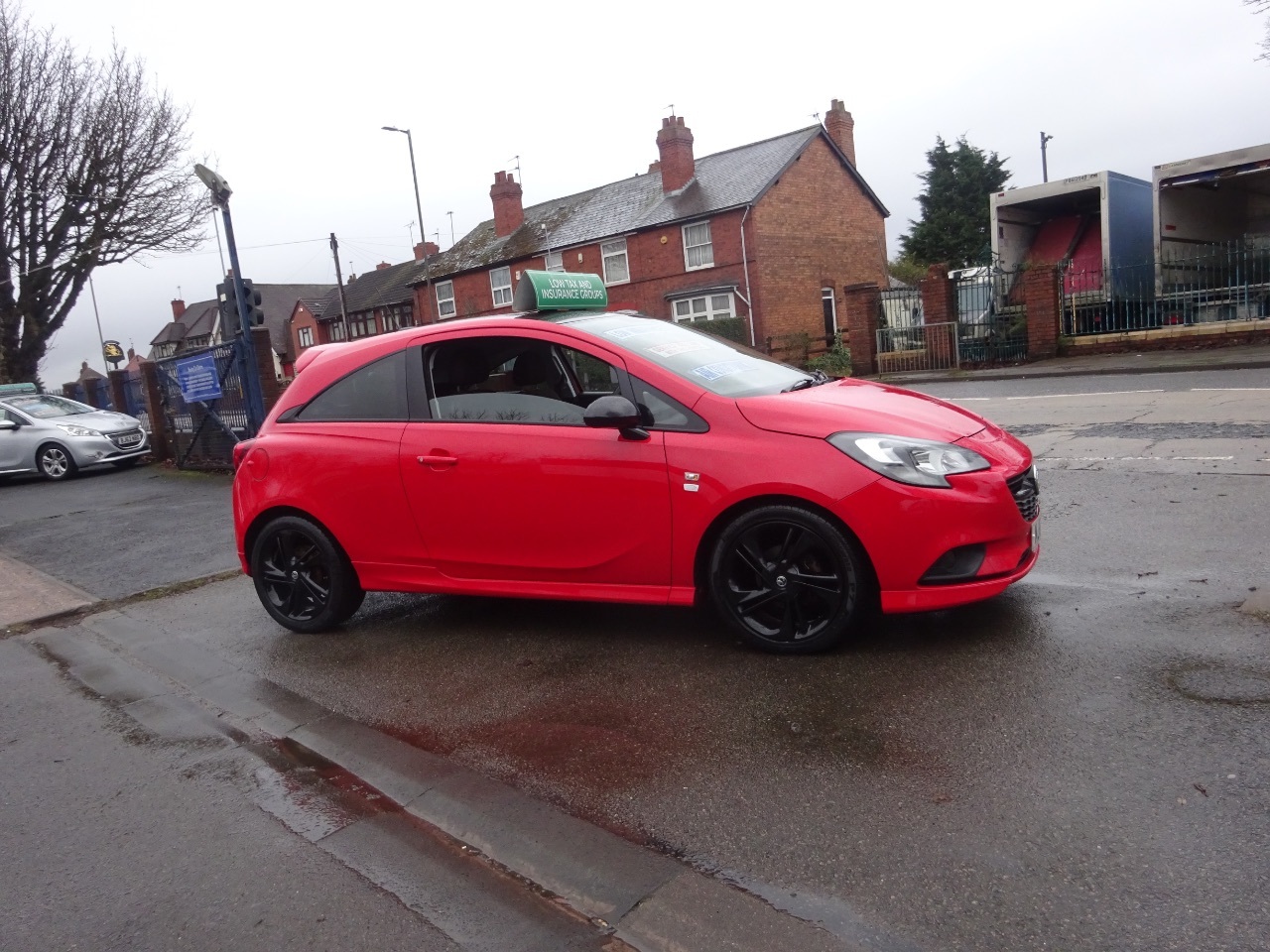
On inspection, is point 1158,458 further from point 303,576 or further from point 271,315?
point 271,315

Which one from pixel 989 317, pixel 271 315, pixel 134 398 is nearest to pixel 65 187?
pixel 134 398

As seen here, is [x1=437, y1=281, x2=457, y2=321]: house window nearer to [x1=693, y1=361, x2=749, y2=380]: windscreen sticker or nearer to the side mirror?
[x1=693, y1=361, x2=749, y2=380]: windscreen sticker

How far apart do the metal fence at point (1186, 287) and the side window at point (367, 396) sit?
16534mm

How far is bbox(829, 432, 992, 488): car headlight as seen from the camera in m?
4.00

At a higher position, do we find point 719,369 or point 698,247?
point 698,247

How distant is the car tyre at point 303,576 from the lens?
17.6ft

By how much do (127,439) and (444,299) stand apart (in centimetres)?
2858

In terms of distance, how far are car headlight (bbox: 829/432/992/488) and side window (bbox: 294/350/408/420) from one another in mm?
2372

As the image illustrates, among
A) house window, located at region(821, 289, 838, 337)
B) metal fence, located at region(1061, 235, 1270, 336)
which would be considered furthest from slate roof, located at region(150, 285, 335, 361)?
metal fence, located at region(1061, 235, 1270, 336)

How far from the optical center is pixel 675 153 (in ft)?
117

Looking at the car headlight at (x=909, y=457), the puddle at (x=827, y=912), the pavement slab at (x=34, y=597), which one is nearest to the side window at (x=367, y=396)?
the car headlight at (x=909, y=457)

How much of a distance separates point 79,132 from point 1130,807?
27.7 meters

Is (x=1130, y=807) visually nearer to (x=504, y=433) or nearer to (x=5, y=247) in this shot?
(x=504, y=433)

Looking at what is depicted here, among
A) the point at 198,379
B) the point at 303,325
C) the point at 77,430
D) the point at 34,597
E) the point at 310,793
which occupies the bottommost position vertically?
the point at 310,793
